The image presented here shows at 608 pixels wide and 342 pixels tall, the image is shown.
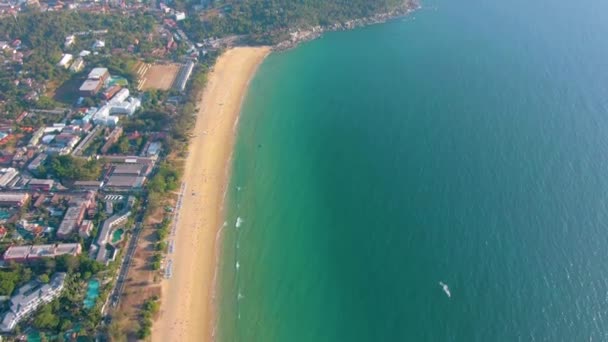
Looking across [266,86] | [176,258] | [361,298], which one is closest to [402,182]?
[361,298]

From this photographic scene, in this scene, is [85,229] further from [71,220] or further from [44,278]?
[44,278]

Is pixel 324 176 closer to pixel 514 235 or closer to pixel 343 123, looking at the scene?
pixel 343 123

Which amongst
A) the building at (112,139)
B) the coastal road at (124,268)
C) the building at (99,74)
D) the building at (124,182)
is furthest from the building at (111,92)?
the coastal road at (124,268)

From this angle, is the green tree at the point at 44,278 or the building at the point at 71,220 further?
the building at the point at 71,220

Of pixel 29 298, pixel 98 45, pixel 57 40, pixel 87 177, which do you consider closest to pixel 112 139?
pixel 87 177

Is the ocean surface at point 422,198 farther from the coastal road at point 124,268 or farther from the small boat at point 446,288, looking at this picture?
the coastal road at point 124,268
